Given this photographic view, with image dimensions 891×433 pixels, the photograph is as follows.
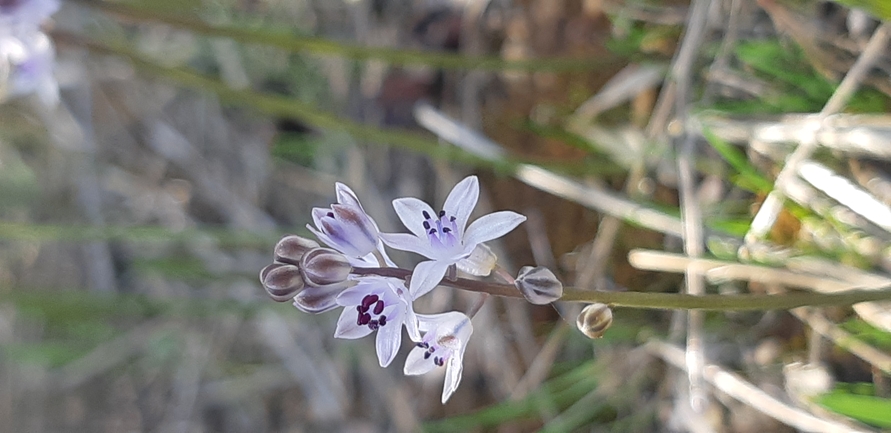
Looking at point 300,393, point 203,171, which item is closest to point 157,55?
point 203,171

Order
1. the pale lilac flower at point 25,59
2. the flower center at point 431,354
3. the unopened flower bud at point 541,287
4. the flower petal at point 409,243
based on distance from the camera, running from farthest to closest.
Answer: the pale lilac flower at point 25,59 < the flower center at point 431,354 < the flower petal at point 409,243 < the unopened flower bud at point 541,287

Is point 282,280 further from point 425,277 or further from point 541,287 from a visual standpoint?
point 541,287

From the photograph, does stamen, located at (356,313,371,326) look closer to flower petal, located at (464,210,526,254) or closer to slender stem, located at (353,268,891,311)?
slender stem, located at (353,268,891,311)

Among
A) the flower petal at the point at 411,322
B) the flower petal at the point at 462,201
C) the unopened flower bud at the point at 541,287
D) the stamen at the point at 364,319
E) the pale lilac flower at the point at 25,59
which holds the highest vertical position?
the pale lilac flower at the point at 25,59

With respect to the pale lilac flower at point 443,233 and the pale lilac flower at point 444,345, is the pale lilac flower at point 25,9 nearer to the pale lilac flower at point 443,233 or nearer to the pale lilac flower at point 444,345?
the pale lilac flower at point 443,233

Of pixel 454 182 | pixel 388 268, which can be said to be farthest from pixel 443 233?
pixel 454 182

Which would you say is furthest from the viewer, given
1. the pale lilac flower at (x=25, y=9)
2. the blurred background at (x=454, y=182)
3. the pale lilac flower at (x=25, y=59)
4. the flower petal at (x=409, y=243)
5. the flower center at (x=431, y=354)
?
the pale lilac flower at (x=25, y=59)

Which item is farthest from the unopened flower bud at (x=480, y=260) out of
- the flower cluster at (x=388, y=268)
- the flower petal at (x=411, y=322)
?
the flower petal at (x=411, y=322)
